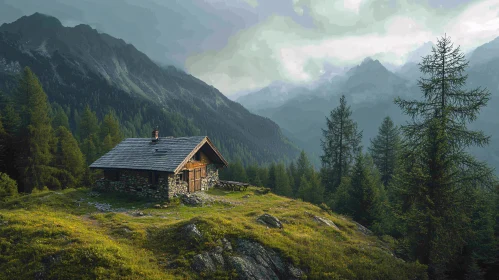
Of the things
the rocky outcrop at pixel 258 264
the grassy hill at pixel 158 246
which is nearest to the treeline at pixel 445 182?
the grassy hill at pixel 158 246

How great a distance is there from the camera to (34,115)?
121ft

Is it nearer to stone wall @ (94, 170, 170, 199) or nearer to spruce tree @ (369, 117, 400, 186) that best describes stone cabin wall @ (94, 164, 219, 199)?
stone wall @ (94, 170, 170, 199)

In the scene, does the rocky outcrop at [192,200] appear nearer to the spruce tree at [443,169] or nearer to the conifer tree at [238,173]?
the spruce tree at [443,169]

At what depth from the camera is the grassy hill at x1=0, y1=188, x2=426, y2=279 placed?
1124cm

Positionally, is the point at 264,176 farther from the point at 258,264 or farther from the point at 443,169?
the point at 258,264

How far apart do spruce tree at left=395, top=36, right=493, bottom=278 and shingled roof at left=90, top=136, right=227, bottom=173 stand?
19.7m

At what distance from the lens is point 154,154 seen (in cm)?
2897

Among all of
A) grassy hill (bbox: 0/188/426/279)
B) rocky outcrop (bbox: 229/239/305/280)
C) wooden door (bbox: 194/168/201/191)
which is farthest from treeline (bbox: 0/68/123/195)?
rocky outcrop (bbox: 229/239/305/280)

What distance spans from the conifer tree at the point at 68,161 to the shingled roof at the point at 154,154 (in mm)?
14329

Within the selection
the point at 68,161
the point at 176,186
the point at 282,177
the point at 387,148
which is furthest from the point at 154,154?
the point at 282,177

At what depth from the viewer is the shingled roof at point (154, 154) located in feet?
87.7

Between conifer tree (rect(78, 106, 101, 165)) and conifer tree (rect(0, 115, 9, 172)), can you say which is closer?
conifer tree (rect(0, 115, 9, 172))

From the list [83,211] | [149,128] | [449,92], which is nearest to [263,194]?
[83,211]

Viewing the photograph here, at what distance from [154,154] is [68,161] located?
21670 millimetres
